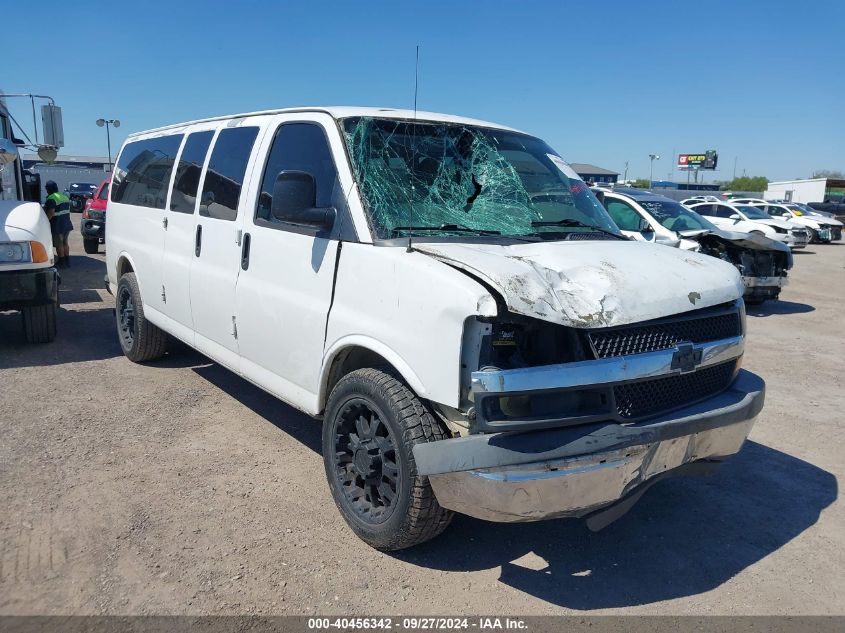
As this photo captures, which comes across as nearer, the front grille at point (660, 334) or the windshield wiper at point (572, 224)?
the front grille at point (660, 334)

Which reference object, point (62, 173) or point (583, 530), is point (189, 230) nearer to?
point (583, 530)

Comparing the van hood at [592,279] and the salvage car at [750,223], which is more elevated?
the van hood at [592,279]

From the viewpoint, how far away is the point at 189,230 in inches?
196

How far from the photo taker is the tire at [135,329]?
6125 millimetres

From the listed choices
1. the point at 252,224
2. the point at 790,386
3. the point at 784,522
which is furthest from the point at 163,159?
the point at 790,386

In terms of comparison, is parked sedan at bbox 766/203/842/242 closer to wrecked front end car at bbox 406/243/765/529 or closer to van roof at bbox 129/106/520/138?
van roof at bbox 129/106/520/138

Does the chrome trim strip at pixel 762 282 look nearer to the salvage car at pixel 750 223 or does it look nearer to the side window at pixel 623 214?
the side window at pixel 623 214

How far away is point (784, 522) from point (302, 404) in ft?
9.26

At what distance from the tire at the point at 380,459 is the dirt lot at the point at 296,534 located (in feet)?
0.64

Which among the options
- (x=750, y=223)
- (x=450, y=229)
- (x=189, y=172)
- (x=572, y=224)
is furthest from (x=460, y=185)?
(x=750, y=223)

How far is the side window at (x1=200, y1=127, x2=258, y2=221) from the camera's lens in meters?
4.39

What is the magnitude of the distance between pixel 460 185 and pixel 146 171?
3589 millimetres

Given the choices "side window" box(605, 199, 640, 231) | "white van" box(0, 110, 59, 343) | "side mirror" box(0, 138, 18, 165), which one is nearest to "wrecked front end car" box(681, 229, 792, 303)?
"side window" box(605, 199, 640, 231)

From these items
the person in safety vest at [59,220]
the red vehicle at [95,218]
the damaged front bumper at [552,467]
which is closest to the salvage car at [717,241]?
the damaged front bumper at [552,467]
